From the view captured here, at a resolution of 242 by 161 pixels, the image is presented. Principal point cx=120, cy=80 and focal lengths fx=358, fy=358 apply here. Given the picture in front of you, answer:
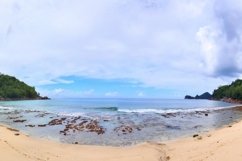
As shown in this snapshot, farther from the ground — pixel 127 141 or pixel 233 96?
pixel 233 96

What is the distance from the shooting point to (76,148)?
24453 millimetres

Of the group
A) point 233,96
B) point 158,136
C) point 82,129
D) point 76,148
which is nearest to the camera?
point 76,148

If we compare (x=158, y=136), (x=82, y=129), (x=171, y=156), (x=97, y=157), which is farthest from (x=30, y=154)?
(x=82, y=129)

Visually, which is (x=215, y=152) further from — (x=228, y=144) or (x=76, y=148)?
(x=76, y=148)

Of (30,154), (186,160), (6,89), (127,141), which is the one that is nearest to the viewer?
(186,160)

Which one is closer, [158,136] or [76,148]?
[76,148]

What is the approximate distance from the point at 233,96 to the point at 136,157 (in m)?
159

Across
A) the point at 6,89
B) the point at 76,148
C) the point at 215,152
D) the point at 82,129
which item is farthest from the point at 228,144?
the point at 6,89

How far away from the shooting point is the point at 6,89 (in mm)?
196125

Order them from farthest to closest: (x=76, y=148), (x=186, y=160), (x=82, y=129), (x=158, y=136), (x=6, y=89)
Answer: (x=6, y=89) → (x=82, y=129) → (x=158, y=136) → (x=76, y=148) → (x=186, y=160)

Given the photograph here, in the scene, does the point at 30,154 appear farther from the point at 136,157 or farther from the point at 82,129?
the point at 82,129

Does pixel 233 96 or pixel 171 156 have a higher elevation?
pixel 233 96

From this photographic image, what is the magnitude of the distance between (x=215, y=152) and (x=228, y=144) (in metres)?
1.86

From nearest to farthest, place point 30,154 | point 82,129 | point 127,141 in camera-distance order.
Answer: point 30,154 < point 127,141 < point 82,129
